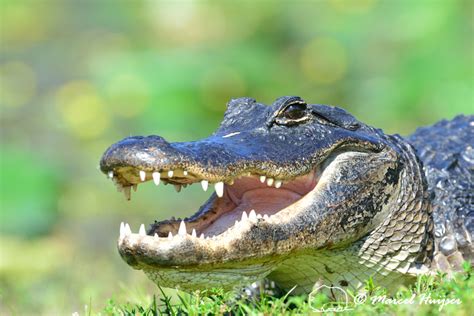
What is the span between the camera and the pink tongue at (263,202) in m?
4.94

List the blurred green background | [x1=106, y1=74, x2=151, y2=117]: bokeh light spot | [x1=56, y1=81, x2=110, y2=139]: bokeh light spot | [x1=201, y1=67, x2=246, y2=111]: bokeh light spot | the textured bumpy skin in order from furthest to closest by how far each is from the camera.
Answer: [x1=56, y1=81, x2=110, y2=139]: bokeh light spot < [x1=106, y1=74, x2=151, y2=117]: bokeh light spot < [x1=201, y1=67, x2=246, y2=111]: bokeh light spot < the blurred green background < the textured bumpy skin

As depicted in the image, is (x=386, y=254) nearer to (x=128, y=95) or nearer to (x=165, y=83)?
(x=165, y=83)

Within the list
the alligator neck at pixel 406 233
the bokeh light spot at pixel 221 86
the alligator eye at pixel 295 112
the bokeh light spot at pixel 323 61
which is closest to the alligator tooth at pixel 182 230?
the alligator eye at pixel 295 112

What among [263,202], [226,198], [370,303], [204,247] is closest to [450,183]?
[263,202]

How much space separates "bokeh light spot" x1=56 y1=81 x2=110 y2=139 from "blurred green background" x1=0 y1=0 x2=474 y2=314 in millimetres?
39

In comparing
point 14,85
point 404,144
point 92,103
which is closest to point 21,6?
point 14,85

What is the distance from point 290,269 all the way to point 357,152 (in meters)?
0.75

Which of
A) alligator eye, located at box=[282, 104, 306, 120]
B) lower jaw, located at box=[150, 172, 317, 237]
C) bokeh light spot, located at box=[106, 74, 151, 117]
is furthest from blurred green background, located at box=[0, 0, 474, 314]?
alligator eye, located at box=[282, 104, 306, 120]

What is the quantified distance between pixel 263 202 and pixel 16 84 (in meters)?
16.2

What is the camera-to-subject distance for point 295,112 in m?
5.09

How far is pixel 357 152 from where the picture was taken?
204 inches

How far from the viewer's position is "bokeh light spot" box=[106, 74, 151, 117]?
17.3 meters

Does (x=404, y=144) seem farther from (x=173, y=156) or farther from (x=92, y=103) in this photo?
(x=92, y=103)

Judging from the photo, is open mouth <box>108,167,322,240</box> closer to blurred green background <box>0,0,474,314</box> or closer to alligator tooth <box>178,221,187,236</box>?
alligator tooth <box>178,221,187,236</box>
